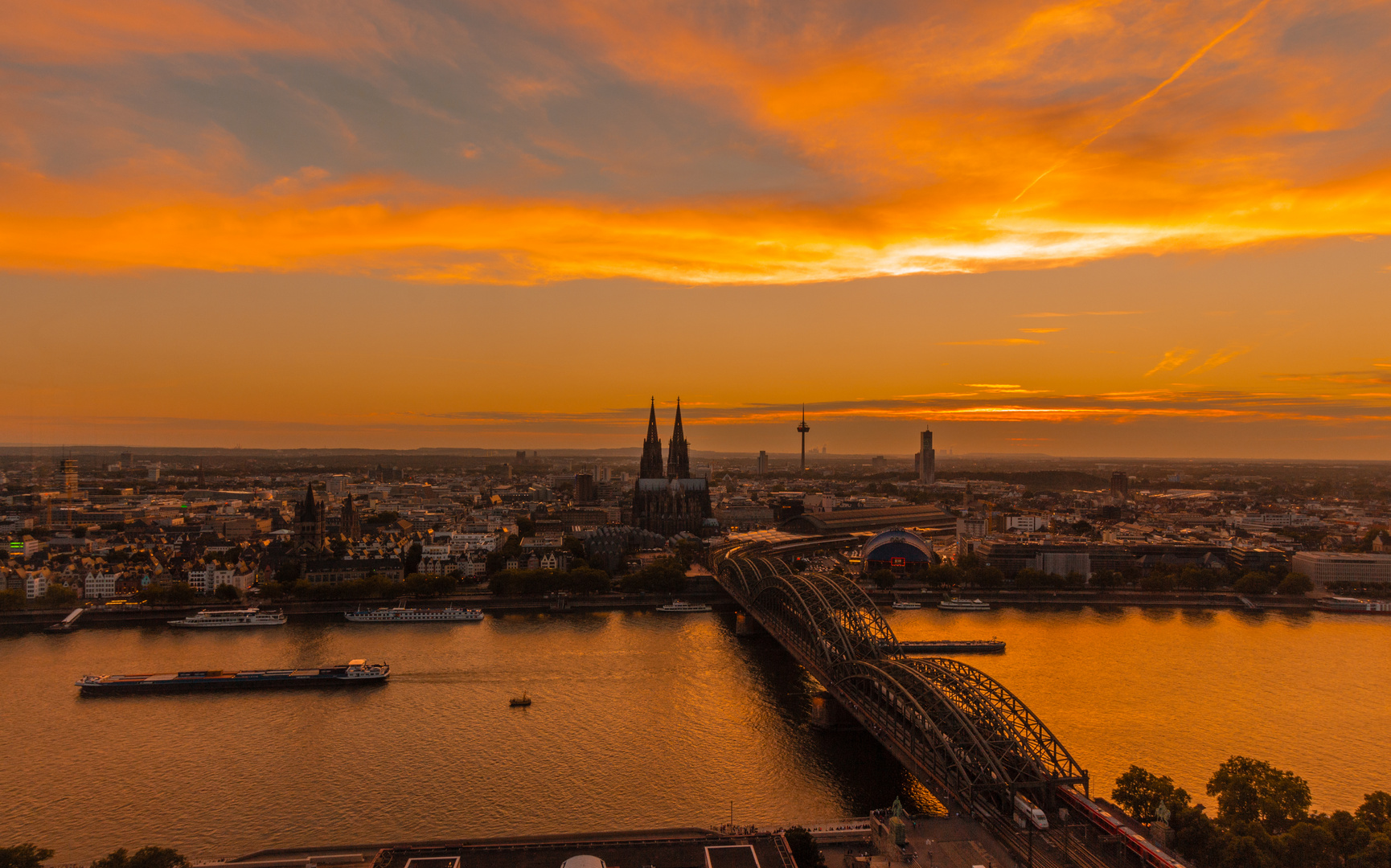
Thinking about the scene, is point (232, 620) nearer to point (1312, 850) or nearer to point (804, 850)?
point (804, 850)

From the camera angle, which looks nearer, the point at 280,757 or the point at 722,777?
the point at 722,777

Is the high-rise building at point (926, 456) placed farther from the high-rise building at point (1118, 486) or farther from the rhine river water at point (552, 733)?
the rhine river water at point (552, 733)

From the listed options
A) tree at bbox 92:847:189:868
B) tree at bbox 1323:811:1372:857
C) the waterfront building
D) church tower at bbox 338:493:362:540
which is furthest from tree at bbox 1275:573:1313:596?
Answer: church tower at bbox 338:493:362:540

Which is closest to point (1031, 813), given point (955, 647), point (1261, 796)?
point (1261, 796)

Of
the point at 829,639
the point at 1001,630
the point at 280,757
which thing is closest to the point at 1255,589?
the point at 1001,630

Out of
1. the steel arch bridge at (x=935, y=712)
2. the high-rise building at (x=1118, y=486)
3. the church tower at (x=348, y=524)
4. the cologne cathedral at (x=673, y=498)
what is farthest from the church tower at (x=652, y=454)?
the high-rise building at (x=1118, y=486)

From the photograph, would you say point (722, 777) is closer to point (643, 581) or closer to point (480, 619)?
point (480, 619)

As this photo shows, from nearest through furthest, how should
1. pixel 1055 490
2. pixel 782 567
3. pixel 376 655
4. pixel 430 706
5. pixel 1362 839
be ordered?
1. pixel 1362 839
2. pixel 430 706
3. pixel 376 655
4. pixel 782 567
5. pixel 1055 490
